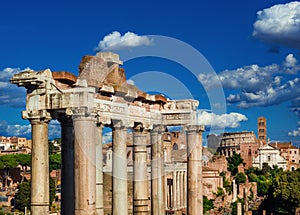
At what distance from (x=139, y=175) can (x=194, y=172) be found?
1941mm

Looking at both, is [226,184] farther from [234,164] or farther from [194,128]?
[194,128]

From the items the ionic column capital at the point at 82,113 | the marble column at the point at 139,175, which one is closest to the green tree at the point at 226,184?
the marble column at the point at 139,175

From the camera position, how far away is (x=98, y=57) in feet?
49.6

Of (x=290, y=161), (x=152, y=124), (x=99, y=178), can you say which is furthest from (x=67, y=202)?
(x=290, y=161)

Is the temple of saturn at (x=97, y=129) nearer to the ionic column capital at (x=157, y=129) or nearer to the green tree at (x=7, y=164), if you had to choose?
the ionic column capital at (x=157, y=129)

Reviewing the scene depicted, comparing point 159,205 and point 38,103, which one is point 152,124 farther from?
point 38,103

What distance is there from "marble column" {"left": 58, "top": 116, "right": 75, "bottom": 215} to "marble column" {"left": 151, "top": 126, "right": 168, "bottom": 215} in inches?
199

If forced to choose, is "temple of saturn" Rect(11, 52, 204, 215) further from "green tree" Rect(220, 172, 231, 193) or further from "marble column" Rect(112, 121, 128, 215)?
"green tree" Rect(220, 172, 231, 193)

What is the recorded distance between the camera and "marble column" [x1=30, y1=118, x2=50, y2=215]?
42.2ft

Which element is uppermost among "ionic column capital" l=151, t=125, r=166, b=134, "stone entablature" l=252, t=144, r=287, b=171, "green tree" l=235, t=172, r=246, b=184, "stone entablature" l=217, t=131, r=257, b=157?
"stone entablature" l=217, t=131, r=257, b=157

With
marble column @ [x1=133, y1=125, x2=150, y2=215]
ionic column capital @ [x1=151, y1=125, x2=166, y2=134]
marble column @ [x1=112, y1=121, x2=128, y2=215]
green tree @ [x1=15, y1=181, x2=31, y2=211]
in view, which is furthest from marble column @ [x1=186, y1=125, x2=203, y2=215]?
green tree @ [x1=15, y1=181, x2=31, y2=211]

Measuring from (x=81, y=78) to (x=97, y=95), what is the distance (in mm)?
721

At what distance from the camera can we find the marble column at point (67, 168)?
46.9 feet

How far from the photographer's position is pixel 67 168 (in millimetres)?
14453
